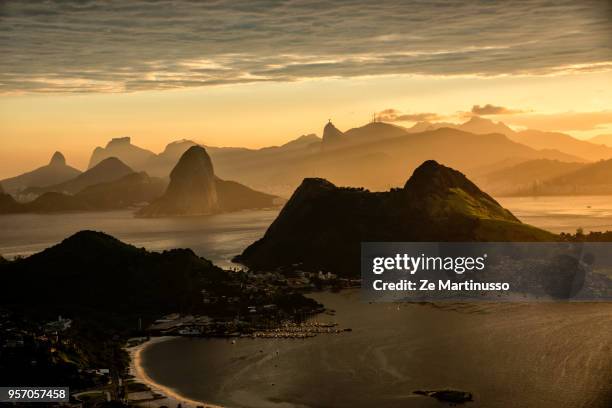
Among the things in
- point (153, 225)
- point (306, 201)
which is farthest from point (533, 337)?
point (153, 225)

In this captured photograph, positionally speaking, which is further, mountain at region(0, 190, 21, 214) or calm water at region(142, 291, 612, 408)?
mountain at region(0, 190, 21, 214)

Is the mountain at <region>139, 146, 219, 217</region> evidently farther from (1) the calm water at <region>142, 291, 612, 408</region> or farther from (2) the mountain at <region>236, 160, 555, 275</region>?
(1) the calm water at <region>142, 291, 612, 408</region>

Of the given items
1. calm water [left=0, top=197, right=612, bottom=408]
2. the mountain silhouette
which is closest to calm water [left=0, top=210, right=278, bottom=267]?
the mountain silhouette

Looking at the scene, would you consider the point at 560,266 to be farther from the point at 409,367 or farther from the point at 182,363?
the point at 182,363

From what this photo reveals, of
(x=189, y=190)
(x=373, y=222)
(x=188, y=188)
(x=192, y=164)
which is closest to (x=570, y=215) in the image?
(x=373, y=222)

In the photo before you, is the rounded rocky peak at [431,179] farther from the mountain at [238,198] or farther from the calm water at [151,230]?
the mountain at [238,198]
